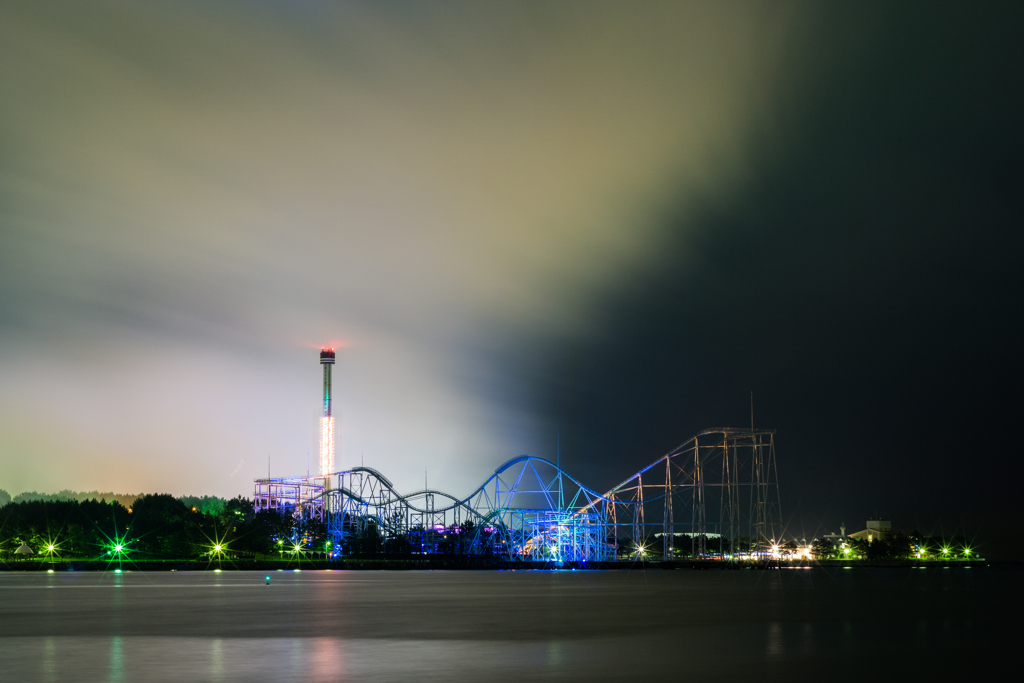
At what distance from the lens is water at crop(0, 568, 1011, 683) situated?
14672mm

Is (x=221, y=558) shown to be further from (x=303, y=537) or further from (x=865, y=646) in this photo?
(x=865, y=646)

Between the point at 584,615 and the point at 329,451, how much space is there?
135495 mm

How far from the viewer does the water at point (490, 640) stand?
14.7 meters

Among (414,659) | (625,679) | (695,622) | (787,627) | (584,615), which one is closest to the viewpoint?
(625,679)

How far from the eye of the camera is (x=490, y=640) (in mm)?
19891

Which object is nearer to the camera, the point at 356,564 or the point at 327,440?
the point at 356,564

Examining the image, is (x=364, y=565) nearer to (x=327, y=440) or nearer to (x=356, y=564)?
(x=356, y=564)

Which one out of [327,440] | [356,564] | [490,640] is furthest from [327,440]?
[490,640]

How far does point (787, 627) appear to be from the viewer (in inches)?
925

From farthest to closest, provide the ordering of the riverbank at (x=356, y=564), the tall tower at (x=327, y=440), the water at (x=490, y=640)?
the tall tower at (x=327, y=440)
the riverbank at (x=356, y=564)
the water at (x=490, y=640)

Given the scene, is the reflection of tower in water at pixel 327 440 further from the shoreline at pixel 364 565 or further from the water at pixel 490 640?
the water at pixel 490 640

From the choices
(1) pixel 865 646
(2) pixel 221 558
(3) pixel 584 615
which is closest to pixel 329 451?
(2) pixel 221 558

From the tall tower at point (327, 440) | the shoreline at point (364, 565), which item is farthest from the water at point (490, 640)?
the tall tower at point (327, 440)

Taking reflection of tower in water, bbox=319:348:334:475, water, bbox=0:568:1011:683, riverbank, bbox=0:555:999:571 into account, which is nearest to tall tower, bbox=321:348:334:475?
reflection of tower in water, bbox=319:348:334:475
